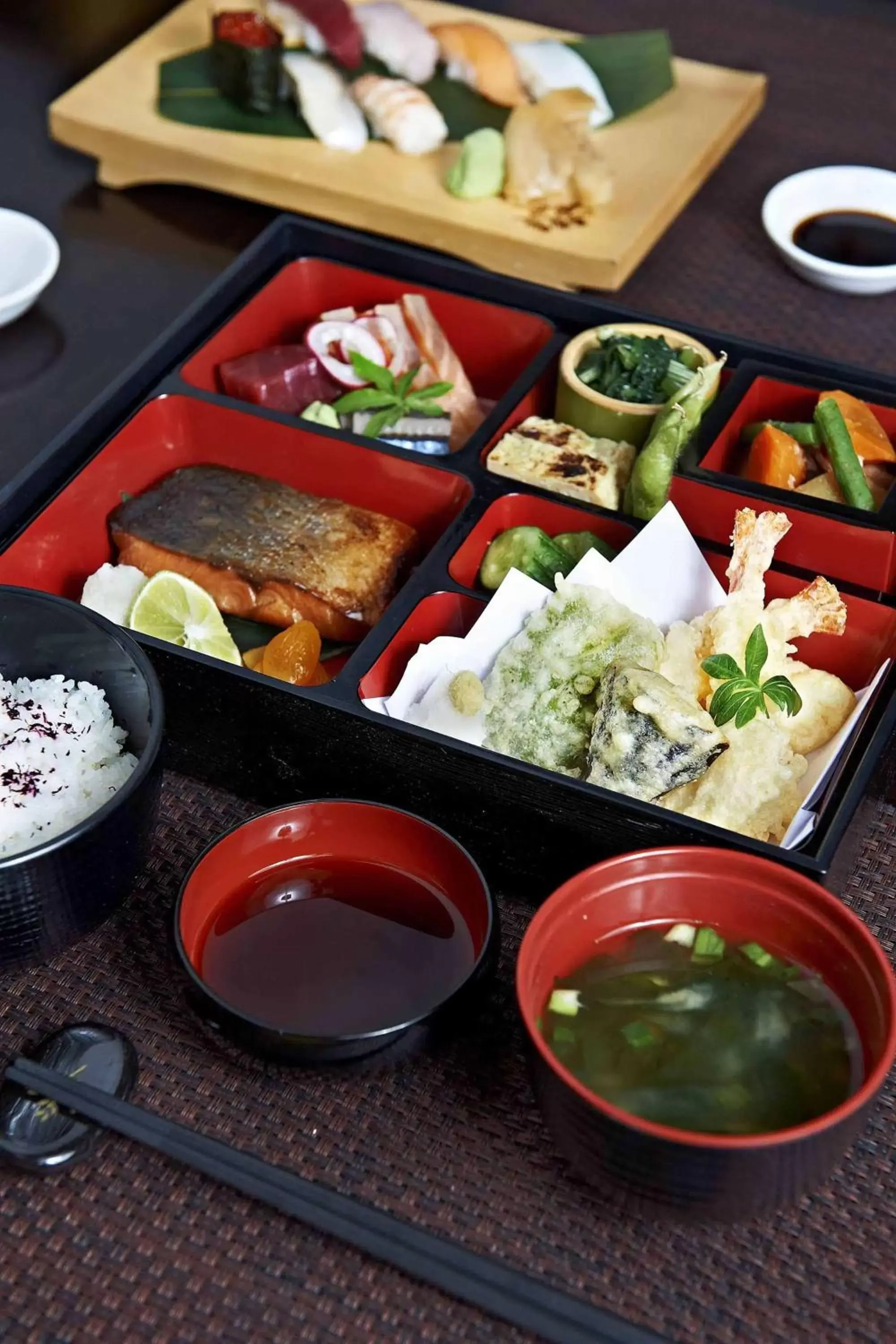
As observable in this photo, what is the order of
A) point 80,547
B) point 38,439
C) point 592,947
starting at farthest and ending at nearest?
1. point 38,439
2. point 80,547
3. point 592,947

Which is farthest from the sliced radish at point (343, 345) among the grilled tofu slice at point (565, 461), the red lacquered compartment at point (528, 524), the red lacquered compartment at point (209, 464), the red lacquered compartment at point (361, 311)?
the red lacquered compartment at point (528, 524)

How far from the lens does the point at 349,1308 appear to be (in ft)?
4.10

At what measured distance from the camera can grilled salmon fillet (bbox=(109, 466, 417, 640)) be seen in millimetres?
1903

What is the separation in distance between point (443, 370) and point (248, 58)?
0.88 metres

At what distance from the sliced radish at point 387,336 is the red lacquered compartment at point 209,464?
0.90ft

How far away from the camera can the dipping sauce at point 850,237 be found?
257cm

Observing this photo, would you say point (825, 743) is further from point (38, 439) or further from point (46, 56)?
point (46, 56)

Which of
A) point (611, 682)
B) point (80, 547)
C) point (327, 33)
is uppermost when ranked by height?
point (327, 33)

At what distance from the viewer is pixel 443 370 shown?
225 centimetres

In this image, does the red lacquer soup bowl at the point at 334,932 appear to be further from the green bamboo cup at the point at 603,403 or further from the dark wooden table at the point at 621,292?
the dark wooden table at the point at 621,292

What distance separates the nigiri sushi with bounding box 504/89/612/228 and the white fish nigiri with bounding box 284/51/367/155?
30cm

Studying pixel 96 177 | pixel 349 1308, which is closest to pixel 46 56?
pixel 96 177

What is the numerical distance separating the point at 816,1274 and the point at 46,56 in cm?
295

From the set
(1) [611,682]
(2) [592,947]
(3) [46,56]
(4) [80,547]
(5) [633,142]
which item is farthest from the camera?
(3) [46,56]
